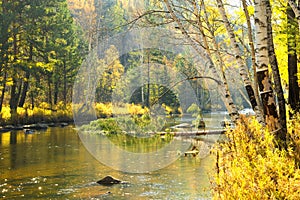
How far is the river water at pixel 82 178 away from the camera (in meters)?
8.46

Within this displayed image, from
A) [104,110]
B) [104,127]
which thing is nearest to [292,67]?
[104,127]

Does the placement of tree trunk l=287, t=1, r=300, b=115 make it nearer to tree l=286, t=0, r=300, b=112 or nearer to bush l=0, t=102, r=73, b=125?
tree l=286, t=0, r=300, b=112

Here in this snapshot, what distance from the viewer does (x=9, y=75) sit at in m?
29.4

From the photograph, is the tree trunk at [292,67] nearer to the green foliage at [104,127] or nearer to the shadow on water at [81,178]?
the shadow on water at [81,178]

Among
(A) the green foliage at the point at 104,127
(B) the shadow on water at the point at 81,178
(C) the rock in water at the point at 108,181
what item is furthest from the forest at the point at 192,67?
(C) the rock in water at the point at 108,181

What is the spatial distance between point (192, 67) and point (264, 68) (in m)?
17.5

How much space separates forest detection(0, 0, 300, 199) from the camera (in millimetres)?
4758

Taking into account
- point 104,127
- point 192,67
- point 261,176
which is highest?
point 192,67

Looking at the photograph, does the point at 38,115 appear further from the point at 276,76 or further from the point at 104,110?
the point at 276,76

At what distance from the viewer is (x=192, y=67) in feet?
73.3

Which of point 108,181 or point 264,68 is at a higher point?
point 264,68

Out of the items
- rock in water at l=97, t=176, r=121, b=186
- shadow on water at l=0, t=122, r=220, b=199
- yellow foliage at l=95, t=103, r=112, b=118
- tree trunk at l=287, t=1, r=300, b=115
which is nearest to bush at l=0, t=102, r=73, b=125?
yellow foliage at l=95, t=103, r=112, b=118

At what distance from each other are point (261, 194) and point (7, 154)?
1153cm

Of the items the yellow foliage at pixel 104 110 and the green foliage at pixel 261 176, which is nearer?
the green foliage at pixel 261 176
